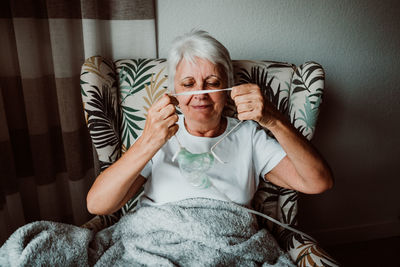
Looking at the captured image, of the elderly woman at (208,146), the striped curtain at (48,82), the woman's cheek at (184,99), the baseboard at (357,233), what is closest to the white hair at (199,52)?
the elderly woman at (208,146)

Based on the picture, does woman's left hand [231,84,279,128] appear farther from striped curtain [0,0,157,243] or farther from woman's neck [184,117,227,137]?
striped curtain [0,0,157,243]

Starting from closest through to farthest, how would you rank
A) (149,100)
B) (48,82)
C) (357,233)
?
(149,100)
(48,82)
(357,233)

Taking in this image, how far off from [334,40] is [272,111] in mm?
997

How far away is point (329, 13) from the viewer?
164 centimetres

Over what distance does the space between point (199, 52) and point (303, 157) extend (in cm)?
54

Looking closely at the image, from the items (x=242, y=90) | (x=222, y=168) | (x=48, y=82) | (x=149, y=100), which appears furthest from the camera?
(x=48, y=82)

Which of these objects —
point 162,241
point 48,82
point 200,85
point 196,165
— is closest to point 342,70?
point 200,85

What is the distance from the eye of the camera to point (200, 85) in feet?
3.61

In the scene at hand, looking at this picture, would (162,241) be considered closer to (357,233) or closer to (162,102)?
(162,102)

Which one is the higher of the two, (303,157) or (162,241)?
(303,157)

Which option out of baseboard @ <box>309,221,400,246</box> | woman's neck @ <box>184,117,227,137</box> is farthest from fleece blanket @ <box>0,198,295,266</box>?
baseboard @ <box>309,221,400,246</box>

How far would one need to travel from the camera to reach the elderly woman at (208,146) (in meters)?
0.99

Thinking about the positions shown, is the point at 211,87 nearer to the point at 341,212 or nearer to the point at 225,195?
the point at 225,195

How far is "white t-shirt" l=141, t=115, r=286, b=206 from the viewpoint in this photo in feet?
3.91
